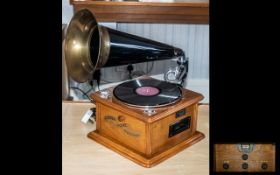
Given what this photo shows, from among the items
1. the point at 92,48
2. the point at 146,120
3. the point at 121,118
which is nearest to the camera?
the point at 146,120

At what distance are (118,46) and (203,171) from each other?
532 millimetres

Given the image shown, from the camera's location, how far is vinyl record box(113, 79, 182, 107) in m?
1.44

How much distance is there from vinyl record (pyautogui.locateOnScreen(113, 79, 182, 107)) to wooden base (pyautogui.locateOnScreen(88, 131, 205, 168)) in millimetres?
169

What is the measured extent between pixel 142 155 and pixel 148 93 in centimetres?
24

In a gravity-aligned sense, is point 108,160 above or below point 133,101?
below

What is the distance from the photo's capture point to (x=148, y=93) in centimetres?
153

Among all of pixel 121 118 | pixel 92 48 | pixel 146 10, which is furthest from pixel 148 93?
pixel 146 10

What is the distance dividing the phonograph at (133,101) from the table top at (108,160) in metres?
0.03
